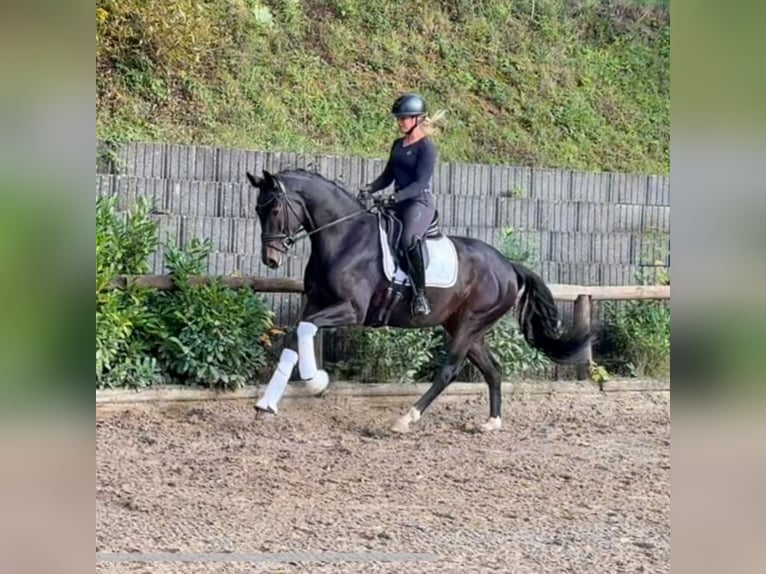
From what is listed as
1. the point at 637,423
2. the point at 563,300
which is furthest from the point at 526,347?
the point at 637,423

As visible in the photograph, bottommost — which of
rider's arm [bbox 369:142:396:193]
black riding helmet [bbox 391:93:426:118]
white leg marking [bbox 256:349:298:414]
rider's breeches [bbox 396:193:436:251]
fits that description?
white leg marking [bbox 256:349:298:414]

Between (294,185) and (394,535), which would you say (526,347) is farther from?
(394,535)

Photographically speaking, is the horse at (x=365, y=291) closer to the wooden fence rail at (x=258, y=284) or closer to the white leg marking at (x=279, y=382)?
the white leg marking at (x=279, y=382)

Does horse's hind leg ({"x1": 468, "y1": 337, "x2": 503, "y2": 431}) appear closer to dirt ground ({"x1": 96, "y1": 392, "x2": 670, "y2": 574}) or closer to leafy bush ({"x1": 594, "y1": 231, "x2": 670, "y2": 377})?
dirt ground ({"x1": 96, "y1": 392, "x2": 670, "y2": 574})

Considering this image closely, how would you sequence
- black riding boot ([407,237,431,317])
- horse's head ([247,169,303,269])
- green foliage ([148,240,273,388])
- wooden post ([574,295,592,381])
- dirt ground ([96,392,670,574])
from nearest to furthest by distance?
dirt ground ([96,392,670,574]) → horse's head ([247,169,303,269]) → black riding boot ([407,237,431,317]) → green foliage ([148,240,273,388]) → wooden post ([574,295,592,381])

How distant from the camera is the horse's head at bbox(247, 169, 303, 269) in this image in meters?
5.29

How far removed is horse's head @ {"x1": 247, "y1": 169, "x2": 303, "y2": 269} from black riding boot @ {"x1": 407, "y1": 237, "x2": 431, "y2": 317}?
78 centimetres

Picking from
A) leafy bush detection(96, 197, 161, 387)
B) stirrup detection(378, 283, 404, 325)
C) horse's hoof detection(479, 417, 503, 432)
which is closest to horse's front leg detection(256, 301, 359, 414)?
stirrup detection(378, 283, 404, 325)

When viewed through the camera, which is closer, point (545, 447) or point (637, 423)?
point (545, 447)

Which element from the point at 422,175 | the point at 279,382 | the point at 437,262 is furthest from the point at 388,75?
the point at 279,382

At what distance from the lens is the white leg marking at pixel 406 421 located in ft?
18.8

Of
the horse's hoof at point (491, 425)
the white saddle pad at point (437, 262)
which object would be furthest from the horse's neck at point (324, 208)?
the horse's hoof at point (491, 425)
